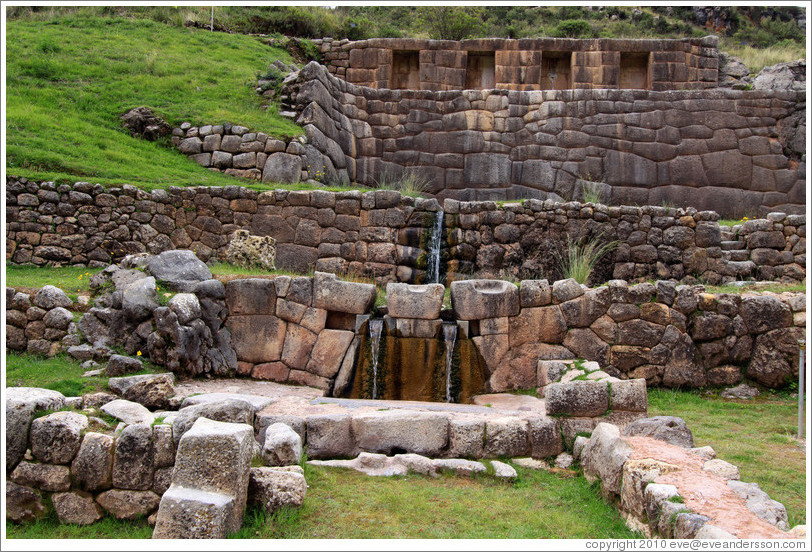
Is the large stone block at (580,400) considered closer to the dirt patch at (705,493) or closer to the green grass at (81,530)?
the dirt patch at (705,493)

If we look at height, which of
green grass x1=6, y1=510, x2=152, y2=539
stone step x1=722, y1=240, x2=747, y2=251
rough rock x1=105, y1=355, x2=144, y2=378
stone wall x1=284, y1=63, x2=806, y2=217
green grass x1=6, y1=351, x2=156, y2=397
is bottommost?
green grass x1=6, y1=510, x2=152, y2=539

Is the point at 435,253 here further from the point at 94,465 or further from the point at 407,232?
the point at 94,465

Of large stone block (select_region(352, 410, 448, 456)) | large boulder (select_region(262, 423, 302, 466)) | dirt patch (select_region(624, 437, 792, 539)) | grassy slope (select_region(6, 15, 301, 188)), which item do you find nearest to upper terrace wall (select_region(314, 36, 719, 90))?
grassy slope (select_region(6, 15, 301, 188))

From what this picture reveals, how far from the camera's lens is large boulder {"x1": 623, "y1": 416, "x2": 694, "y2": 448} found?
679 cm

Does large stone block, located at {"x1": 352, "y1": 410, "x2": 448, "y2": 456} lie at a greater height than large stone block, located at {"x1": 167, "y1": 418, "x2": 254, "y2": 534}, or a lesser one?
lesser

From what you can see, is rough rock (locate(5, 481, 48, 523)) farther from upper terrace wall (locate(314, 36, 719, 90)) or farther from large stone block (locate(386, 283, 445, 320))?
upper terrace wall (locate(314, 36, 719, 90))

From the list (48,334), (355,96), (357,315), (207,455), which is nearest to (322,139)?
(355,96)

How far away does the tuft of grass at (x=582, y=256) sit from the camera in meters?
11.9

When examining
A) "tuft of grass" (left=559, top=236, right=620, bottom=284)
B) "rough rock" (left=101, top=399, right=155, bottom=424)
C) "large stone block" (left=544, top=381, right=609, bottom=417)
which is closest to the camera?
"rough rock" (left=101, top=399, right=155, bottom=424)

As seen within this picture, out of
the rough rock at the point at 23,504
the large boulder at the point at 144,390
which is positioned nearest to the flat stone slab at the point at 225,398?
the large boulder at the point at 144,390

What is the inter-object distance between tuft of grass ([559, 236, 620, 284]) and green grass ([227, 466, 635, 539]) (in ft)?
18.6

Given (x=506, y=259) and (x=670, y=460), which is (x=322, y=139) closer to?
(x=506, y=259)

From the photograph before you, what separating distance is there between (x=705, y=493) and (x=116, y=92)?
16.4 m

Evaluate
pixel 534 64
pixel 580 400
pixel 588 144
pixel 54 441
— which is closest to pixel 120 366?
pixel 54 441
